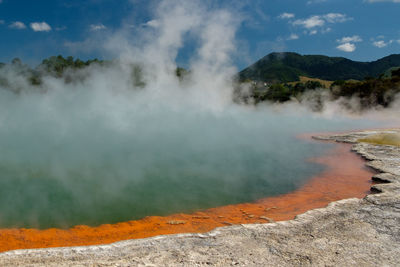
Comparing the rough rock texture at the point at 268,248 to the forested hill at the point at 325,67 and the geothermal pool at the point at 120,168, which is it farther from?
the forested hill at the point at 325,67

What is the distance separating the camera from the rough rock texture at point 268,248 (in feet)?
8.89

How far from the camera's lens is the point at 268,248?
2980 millimetres

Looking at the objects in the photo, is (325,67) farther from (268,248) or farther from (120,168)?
(268,248)

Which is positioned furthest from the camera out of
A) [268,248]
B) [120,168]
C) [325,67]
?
[325,67]

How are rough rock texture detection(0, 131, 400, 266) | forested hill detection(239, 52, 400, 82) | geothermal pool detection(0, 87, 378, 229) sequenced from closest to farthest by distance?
rough rock texture detection(0, 131, 400, 266) → geothermal pool detection(0, 87, 378, 229) → forested hill detection(239, 52, 400, 82)

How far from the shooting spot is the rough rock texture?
8.89 ft

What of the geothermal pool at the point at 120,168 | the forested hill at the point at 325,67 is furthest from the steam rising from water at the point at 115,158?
the forested hill at the point at 325,67

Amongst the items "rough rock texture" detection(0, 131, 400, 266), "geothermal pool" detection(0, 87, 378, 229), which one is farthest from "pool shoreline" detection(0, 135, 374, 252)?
"rough rock texture" detection(0, 131, 400, 266)

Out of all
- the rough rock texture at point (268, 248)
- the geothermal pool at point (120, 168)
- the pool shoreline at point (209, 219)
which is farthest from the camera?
the geothermal pool at point (120, 168)

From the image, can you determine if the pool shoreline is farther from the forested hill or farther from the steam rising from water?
the forested hill

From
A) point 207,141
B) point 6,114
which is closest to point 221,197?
point 207,141

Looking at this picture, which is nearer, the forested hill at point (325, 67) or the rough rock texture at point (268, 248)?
the rough rock texture at point (268, 248)

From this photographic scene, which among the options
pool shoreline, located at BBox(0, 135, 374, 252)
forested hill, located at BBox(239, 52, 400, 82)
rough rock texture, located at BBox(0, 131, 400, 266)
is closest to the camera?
rough rock texture, located at BBox(0, 131, 400, 266)

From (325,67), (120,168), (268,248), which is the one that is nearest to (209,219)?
(268,248)
